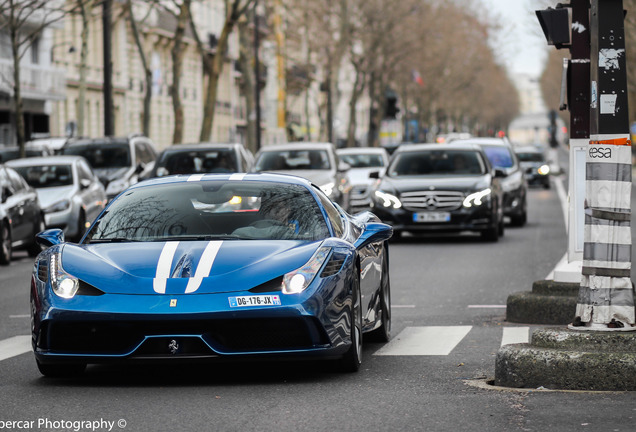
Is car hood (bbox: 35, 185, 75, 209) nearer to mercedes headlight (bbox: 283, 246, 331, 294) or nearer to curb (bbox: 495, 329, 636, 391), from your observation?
mercedes headlight (bbox: 283, 246, 331, 294)

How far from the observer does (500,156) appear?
3144 cm

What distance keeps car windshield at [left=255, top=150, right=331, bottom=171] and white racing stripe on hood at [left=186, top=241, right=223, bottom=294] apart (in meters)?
18.9

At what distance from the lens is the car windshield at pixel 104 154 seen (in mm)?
32594

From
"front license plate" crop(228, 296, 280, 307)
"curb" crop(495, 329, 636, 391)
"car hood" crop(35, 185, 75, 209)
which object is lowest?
"car hood" crop(35, 185, 75, 209)

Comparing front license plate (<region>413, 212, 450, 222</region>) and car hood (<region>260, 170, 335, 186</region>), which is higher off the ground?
car hood (<region>260, 170, 335, 186</region>)

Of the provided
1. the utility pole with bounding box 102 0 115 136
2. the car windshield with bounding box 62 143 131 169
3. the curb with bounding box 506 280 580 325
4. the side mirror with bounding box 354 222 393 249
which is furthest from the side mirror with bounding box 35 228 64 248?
the utility pole with bounding box 102 0 115 136

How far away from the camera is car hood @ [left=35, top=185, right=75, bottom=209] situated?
84.3 ft

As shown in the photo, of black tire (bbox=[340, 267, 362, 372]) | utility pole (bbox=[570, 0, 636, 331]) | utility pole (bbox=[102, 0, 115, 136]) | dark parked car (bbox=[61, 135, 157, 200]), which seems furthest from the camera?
utility pole (bbox=[102, 0, 115, 136])

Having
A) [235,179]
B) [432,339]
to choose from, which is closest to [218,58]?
[432,339]

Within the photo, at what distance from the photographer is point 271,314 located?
27.5 feet

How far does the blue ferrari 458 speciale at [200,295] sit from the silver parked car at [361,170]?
74.9 ft

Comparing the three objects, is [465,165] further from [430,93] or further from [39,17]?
[430,93]

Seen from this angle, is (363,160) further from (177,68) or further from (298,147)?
(177,68)

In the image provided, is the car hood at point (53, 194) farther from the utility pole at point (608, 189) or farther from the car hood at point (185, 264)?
the utility pole at point (608, 189)
